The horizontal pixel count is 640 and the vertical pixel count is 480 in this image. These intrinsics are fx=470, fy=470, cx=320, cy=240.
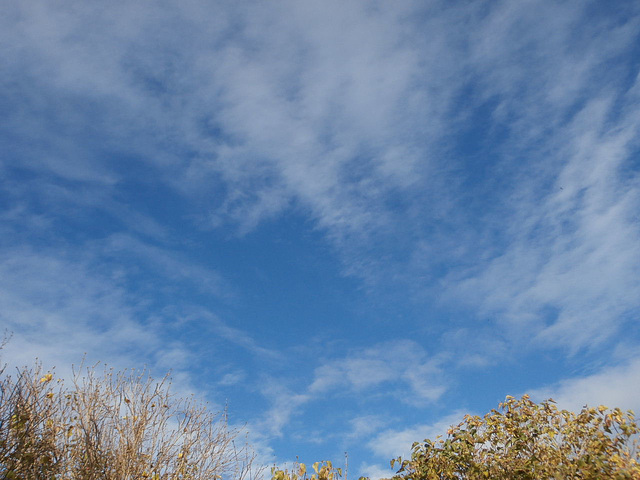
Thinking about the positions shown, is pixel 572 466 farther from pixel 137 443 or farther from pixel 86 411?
pixel 86 411

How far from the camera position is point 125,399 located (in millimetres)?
11453

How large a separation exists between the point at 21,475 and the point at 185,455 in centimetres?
343

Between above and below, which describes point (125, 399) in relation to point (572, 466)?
above

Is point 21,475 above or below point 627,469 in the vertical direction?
above

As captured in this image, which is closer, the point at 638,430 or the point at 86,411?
the point at 638,430

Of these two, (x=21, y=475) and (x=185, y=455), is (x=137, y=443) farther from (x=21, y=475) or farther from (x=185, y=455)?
(x=21, y=475)

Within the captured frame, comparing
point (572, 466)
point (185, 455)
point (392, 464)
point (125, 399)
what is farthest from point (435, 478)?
point (125, 399)

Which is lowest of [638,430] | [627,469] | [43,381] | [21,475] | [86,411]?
[627,469]

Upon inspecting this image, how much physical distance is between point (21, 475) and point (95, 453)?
1.63 meters

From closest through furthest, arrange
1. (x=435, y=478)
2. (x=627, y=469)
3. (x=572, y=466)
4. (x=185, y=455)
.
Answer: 1. (x=627, y=469)
2. (x=572, y=466)
3. (x=435, y=478)
4. (x=185, y=455)

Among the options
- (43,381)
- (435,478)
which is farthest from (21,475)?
(435,478)

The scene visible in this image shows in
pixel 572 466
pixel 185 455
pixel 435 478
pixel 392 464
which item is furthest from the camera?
pixel 185 455

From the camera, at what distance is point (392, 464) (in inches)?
418

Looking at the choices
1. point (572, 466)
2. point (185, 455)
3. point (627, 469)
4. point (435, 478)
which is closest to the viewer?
point (627, 469)
